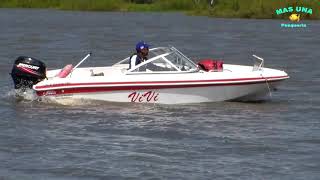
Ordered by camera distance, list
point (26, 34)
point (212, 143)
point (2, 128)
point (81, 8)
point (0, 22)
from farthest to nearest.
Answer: point (81, 8) → point (0, 22) → point (26, 34) → point (2, 128) → point (212, 143)

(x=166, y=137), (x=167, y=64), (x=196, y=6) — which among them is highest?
(x=167, y=64)

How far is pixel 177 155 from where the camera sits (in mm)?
13695

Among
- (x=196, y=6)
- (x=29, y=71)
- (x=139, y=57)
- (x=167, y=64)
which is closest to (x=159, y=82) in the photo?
(x=167, y=64)

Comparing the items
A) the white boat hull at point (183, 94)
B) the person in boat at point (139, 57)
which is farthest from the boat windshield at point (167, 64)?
the white boat hull at point (183, 94)

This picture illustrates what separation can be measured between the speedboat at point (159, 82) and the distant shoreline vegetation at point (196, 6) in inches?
1371

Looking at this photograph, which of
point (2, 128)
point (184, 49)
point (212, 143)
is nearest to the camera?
point (212, 143)

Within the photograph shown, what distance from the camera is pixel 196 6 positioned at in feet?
217

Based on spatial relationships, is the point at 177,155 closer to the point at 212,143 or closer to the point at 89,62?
the point at 212,143

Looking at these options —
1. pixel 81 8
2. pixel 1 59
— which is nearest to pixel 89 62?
pixel 1 59

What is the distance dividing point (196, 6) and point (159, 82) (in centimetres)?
4882

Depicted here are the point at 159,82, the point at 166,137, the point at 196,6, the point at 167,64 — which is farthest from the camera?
the point at 196,6

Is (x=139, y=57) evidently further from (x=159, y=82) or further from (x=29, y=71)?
(x=29, y=71)

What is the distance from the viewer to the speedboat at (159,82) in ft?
58.2

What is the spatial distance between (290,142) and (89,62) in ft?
47.2
